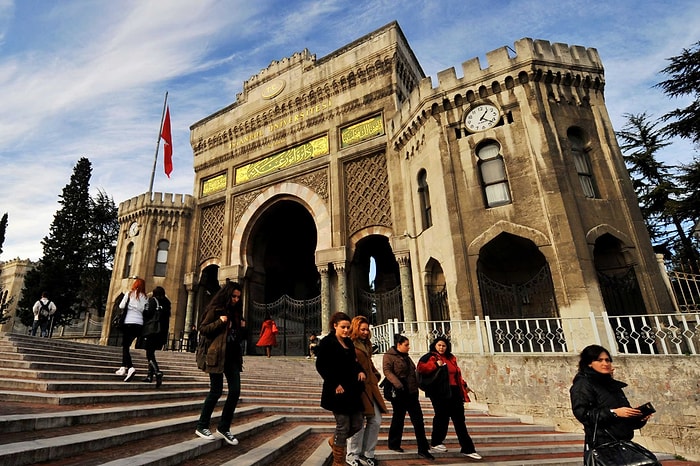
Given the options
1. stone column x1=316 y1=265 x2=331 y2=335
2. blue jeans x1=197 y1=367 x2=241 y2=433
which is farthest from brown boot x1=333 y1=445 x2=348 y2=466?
stone column x1=316 y1=265 x2=331 y2=335

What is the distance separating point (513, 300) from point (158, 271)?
52.7 feet

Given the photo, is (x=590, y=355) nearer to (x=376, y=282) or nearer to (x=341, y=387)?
(x=341, y=387)

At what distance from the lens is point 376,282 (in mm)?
16406

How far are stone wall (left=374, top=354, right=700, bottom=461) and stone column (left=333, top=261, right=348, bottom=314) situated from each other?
238 inches

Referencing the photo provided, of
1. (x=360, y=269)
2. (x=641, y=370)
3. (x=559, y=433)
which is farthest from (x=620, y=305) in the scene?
(x=360, y=269)

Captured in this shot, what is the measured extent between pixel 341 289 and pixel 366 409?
33.0ft

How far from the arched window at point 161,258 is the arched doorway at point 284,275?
16.0ft

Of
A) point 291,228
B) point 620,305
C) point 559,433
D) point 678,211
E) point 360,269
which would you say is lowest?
point 559,433

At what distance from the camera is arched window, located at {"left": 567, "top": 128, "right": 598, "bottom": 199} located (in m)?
9.77

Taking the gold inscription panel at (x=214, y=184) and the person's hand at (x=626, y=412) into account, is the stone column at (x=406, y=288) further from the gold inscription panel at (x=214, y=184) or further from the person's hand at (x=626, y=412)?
the gold inscription panel at (x=214, y=184)

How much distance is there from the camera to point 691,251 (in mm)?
16609

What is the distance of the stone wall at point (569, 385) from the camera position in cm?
575

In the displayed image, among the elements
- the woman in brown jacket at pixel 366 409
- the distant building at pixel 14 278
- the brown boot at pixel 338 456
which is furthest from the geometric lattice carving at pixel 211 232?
the distant building at pixel 14 278

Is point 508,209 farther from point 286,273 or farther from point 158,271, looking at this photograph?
point 158,271
